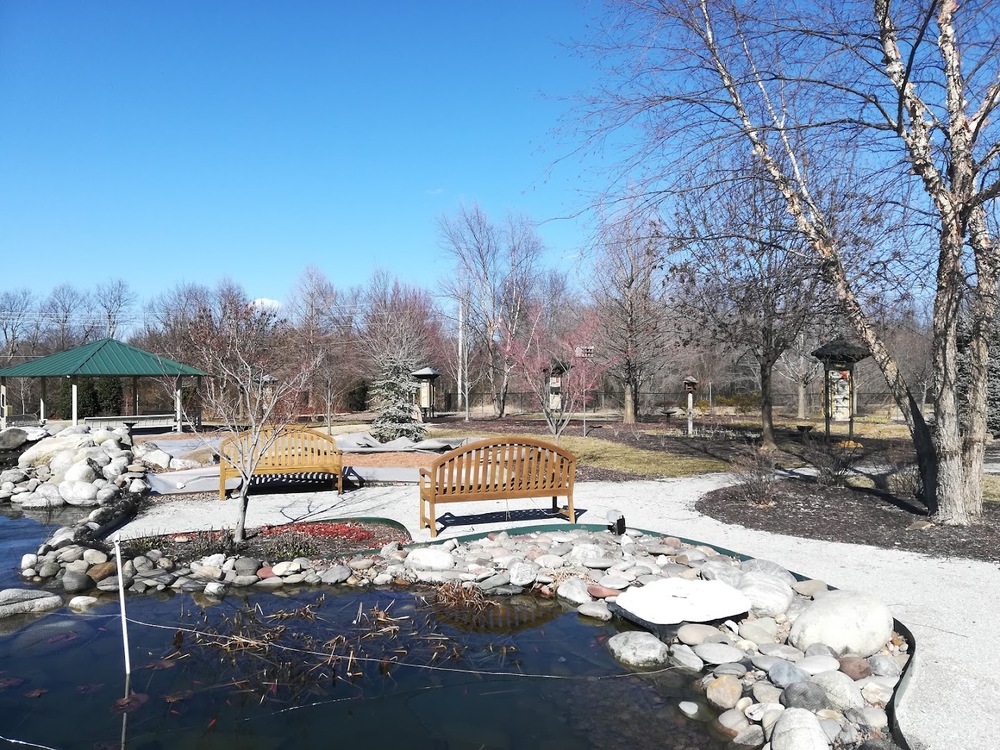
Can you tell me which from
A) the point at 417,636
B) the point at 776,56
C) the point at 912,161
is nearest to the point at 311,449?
the point at 417,636

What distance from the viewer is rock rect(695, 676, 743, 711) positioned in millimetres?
3754

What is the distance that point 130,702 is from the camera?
12.3ft

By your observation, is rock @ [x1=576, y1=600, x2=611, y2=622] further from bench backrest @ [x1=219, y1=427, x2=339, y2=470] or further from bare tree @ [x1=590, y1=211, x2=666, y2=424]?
bare tree @ [x1=590, y1=211, x2=666, y2=424]

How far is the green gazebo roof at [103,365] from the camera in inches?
794

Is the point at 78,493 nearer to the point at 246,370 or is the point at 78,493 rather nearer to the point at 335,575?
the point at 246,370

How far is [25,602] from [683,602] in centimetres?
462

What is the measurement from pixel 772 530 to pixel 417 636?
4306mm

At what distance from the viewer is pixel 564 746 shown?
11.2 feet

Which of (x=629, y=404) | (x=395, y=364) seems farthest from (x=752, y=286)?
(x=629, y=404)

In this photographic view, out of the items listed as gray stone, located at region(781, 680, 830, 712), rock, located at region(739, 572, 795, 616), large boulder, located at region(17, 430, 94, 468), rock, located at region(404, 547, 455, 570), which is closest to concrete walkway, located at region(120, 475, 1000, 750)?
gray stone, located at region(781, 680, 830, 712)

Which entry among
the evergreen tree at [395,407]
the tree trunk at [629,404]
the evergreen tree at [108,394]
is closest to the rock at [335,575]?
the evergreen tree at [395,407]

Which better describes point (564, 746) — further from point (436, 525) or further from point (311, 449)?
point (311, 449)

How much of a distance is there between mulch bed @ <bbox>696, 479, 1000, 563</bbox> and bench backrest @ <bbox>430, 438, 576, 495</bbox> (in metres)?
1.97

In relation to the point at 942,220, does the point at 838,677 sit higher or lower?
lower
